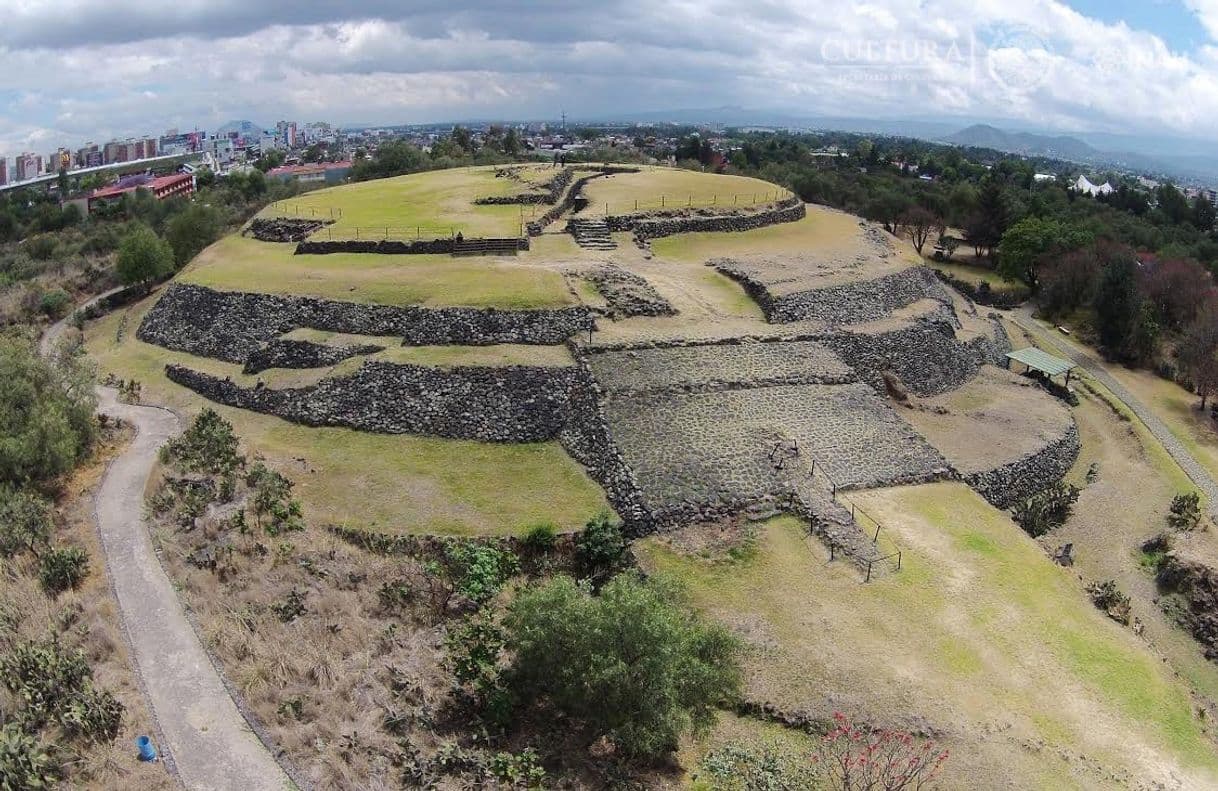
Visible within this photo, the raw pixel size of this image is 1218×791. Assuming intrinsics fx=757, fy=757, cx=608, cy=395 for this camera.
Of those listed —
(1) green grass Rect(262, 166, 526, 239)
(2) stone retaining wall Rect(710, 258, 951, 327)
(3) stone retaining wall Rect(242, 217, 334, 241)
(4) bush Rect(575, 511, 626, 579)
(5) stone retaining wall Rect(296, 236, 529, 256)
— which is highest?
(1) green grass Rect(262, 166, 526, 239)

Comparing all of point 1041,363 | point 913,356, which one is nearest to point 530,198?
point 913,356

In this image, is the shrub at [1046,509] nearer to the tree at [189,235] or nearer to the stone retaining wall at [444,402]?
the stone retaining wall at [444,402]

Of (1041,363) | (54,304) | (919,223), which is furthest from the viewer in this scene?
(919,223)

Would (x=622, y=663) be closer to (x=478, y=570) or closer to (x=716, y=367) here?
(x=478, y=570)

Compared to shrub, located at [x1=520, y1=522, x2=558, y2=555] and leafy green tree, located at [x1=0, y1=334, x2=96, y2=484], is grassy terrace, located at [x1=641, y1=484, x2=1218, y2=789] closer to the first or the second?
shrub, located at [x1=520, y1=522, x2=558, y2=555]

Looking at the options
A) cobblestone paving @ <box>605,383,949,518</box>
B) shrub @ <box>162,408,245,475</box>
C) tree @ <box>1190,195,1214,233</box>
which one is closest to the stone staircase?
cobblestone paving @ <box>605,383,949,518</box>

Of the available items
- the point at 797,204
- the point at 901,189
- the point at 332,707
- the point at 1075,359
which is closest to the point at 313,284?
the point at 332,707
